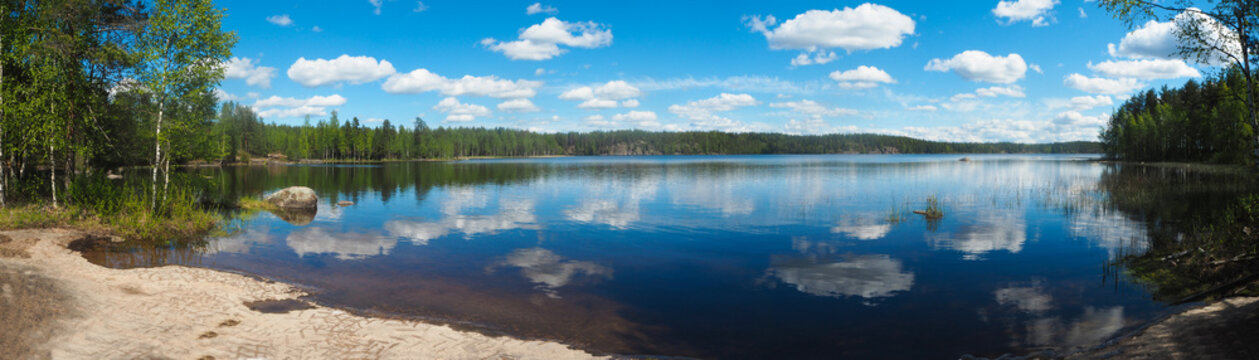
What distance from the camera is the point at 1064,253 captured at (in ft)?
69.4

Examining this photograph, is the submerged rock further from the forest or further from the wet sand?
Result: the forest

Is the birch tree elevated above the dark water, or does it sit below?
above

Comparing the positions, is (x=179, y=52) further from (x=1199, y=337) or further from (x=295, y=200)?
(x=1199, y=337)

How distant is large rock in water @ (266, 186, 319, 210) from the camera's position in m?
35.9

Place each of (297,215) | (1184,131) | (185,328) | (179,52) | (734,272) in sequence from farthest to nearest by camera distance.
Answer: (1184,131) < (297,215) < (179,52) < (734,272) < (185,328)

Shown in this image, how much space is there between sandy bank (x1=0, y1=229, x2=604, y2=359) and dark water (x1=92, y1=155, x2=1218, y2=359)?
159 cm

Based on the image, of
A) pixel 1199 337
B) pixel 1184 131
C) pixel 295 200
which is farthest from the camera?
pixel 1184 131

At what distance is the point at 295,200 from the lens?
3600 cm

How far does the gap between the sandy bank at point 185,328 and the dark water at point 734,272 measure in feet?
5.21

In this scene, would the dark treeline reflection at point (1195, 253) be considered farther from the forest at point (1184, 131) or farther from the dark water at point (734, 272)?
the forest at point (1184, 131)

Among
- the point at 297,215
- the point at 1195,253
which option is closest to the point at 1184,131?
the point at 1195,253

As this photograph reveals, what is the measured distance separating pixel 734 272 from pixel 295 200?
30345 mm

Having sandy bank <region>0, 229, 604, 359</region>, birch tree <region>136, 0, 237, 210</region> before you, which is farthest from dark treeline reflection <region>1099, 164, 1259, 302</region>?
birch tree <region>136, 0, 237, 210</region>

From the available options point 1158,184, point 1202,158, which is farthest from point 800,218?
point 1202,158
